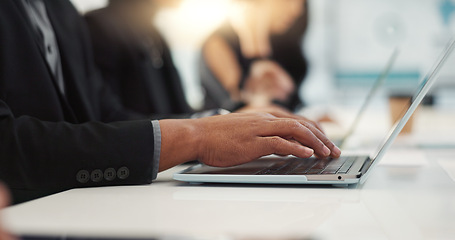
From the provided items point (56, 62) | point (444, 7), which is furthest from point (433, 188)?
point (444, 7)

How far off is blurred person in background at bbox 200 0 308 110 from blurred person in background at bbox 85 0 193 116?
568 millimetres

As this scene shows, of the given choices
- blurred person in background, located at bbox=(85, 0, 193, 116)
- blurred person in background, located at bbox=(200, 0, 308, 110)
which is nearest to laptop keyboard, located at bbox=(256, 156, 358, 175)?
blurred person in background, located at bbox=(85, 0, 193, 116)

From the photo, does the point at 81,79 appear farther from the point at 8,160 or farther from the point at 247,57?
the point at 247,57

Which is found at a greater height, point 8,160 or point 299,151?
point 8,160

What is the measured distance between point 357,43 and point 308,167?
409 cm

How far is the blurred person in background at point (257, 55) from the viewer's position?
3.40 metres

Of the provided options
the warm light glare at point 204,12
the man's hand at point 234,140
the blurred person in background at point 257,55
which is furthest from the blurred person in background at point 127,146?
the warm light glare at point 204,12

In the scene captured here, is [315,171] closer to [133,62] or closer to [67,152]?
[67,152]

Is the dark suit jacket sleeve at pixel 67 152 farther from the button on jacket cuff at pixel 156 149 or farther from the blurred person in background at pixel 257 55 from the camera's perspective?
the blurred person in background at pixel 257 55

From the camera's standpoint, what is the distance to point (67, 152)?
72 centimetres

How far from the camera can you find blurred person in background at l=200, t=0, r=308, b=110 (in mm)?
3402

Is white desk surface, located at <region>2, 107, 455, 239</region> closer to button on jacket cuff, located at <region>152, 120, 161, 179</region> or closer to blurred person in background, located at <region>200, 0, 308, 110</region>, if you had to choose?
button on jacket cuff, located at <region>152, 120, 161, 179</region>

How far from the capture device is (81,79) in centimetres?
130

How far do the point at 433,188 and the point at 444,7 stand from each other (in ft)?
13.7
